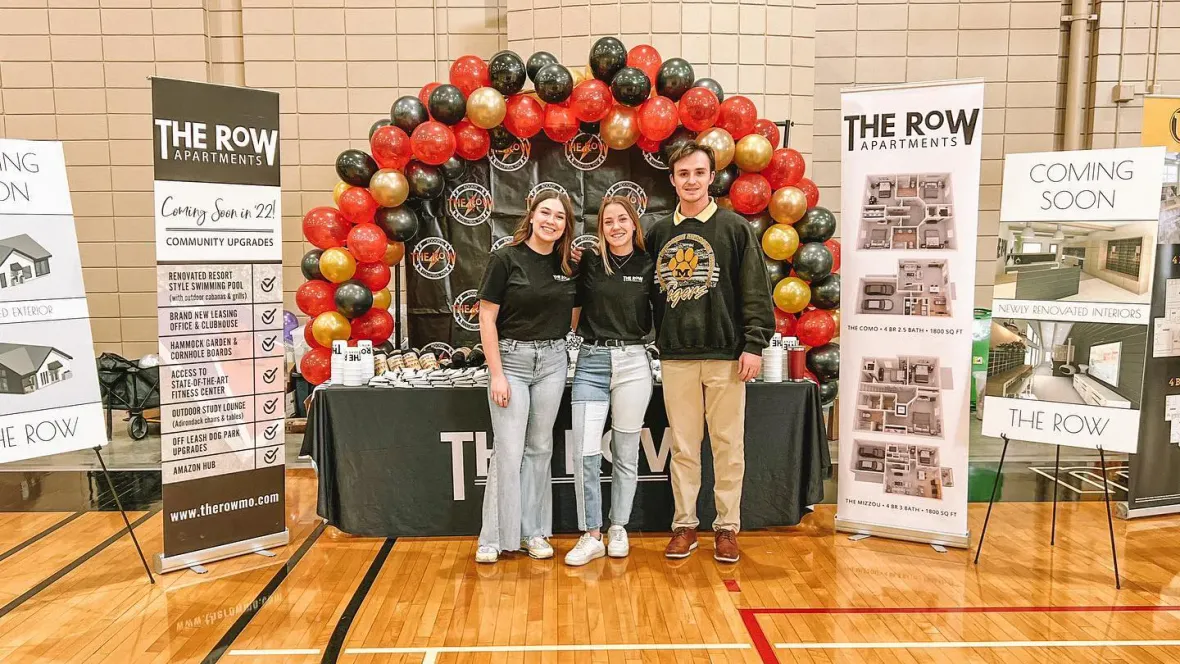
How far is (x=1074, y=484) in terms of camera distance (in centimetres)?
476

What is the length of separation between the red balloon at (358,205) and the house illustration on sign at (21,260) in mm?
1762

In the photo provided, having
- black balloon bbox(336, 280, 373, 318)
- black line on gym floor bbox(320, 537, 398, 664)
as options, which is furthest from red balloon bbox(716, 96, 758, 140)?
black line on gym floor bbox(320, 537, 398, 664)

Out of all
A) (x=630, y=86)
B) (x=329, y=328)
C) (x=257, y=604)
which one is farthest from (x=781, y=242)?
(x=257, y=604)

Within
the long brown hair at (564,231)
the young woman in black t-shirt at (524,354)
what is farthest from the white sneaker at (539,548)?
the long brown hair at (564,231)

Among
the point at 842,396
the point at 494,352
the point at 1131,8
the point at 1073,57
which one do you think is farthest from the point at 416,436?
the point at 1131,8

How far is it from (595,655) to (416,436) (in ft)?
5.08

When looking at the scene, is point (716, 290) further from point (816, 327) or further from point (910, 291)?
point (816, 327)

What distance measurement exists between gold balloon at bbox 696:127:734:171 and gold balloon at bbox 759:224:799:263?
1.80ft

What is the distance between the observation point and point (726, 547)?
348 cm

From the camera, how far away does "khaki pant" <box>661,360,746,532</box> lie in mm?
3418

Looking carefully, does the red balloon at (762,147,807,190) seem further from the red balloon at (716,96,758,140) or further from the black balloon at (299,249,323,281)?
the black balloon at (299,249,323,281)

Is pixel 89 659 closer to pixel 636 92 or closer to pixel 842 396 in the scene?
pixel 842 396

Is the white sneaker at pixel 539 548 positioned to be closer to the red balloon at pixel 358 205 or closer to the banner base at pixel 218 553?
the banner base at pixel 218 553

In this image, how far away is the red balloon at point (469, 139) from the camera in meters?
4.70
